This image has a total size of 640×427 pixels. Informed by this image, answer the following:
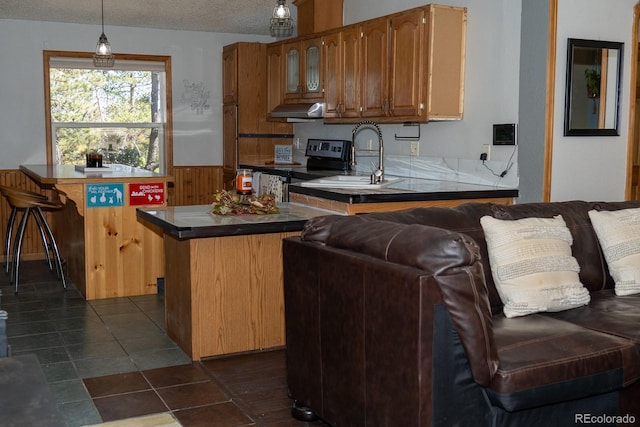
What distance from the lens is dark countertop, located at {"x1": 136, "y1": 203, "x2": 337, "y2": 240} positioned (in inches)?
138

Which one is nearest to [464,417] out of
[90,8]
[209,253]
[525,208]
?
[525,208]

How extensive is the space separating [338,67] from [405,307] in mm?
3708

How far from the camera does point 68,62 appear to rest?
6988mm

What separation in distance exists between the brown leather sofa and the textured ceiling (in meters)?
3.83

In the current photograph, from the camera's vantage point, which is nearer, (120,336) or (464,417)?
(464,417)

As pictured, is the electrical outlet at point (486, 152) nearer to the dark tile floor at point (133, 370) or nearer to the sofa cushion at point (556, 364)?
the dark tile floor at point (133, 370)

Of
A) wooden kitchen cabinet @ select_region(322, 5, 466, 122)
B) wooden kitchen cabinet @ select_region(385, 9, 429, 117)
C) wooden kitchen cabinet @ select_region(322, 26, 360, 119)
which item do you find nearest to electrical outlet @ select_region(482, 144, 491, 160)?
wooden kitchen cabinet @ select_region(322, 5, 466, 122)

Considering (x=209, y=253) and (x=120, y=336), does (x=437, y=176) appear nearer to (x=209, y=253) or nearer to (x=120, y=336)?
(x=209, y=253)

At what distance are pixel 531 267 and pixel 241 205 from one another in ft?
5.93

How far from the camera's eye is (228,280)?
3.79 m

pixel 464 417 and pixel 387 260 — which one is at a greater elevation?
pixel 387 260

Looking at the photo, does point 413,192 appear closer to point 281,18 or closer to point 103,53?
point 281,18

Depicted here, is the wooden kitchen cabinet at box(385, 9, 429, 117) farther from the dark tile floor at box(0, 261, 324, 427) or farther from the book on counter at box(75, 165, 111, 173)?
the book on counter at box(75, 165, 111, 173)

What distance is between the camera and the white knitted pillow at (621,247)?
3.20m
